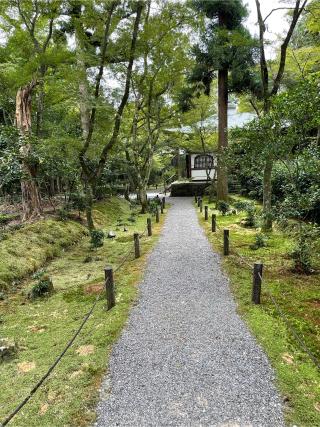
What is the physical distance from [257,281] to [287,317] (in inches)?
31.6

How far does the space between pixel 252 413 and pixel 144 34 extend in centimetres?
1377

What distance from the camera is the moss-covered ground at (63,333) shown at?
3.46 meters

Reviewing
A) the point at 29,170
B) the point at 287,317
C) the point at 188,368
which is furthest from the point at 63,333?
the point at 29,170

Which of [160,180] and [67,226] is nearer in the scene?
[67,226]

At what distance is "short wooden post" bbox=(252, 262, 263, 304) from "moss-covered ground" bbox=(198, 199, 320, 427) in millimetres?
146

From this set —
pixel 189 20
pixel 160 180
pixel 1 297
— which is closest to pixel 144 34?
pixel 189 20

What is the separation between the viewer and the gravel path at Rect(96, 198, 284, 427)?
10.6 ft

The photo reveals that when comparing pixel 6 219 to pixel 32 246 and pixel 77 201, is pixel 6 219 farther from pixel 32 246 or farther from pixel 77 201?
pixel 32 246

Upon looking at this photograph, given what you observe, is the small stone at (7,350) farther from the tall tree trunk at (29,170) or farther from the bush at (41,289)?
the tall tree trunk at (29,170)

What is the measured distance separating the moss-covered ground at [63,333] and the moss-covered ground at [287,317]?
229 centimetres

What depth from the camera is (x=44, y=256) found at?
9203 millimetres

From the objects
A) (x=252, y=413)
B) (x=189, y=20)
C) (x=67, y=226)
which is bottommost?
(x=252, y=413)

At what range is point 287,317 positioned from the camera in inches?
207

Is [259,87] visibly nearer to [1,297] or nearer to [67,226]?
[67,226]
